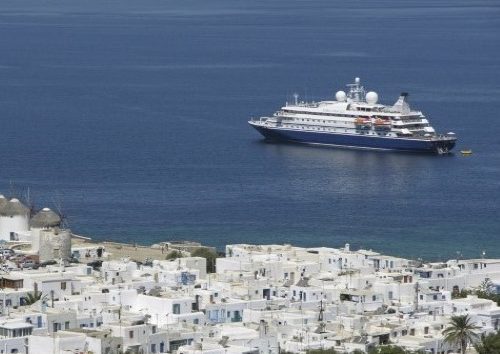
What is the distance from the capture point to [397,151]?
313ft

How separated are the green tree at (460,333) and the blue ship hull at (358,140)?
5366cm

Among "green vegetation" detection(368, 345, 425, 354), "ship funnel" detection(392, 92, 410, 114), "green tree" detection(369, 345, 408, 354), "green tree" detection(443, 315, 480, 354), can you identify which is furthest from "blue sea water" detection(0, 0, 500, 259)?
"green tree" detection(369, 345, 408, 354)

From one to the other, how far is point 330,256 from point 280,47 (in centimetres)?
10643

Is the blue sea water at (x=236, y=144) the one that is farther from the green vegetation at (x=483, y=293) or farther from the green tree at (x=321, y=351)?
the green tree at (x=321, y=351)

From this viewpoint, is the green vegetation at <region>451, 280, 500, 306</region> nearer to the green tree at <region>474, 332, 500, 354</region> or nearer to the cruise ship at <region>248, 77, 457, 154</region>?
the green tree at <region>474, 332, 500, 354</region>

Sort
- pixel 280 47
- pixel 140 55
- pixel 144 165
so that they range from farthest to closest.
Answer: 1. pixel 280 47
2. pixel 140 55
3. pixel 144 165

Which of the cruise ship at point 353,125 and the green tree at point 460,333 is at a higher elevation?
the cruise ship at point 353,125

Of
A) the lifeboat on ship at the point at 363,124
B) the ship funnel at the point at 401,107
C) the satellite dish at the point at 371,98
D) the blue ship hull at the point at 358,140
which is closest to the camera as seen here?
the blue ship hull at the point at 358,140

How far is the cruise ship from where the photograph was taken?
3767 inches

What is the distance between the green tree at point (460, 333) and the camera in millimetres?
37406

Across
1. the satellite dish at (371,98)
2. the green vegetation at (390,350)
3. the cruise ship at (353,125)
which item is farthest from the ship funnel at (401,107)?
the green vegetation at (390,350)

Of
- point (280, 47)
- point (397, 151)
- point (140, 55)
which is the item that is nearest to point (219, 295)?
point (397, 151)

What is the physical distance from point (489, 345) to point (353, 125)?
59868mm

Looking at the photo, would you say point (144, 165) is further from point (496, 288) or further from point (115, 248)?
point (496, 288)
